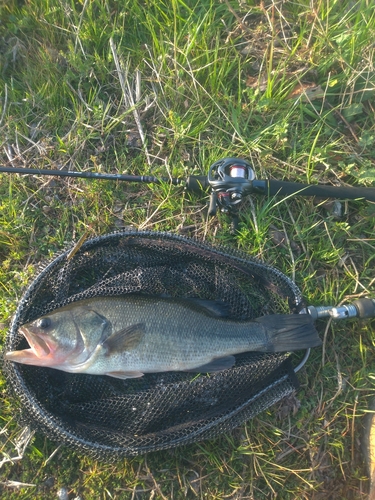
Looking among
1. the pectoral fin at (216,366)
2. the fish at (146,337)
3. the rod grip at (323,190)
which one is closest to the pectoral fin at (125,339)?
the fish at (146,337)

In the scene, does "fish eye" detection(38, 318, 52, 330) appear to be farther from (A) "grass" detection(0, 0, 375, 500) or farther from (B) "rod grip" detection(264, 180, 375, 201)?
(B) "rod grip" detection(264, 180, 375, 201)

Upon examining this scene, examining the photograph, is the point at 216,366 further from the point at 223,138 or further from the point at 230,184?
the point at 223,138

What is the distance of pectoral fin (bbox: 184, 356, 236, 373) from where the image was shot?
2709mm

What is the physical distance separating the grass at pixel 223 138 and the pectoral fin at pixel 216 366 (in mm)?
645

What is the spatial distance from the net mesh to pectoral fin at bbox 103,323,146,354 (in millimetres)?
298

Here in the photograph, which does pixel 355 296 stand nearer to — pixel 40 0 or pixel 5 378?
pixel 5 378

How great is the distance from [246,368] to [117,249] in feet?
4.15

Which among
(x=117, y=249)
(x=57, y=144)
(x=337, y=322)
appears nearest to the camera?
(x=117, y=249)

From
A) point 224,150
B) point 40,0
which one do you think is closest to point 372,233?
point 224,150

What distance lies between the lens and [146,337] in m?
2.64

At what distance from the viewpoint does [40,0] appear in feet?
11.4

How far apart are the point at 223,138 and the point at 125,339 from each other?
1.91 m

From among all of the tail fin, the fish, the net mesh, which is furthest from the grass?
the fish

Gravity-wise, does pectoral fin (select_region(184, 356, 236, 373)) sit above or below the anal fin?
below
